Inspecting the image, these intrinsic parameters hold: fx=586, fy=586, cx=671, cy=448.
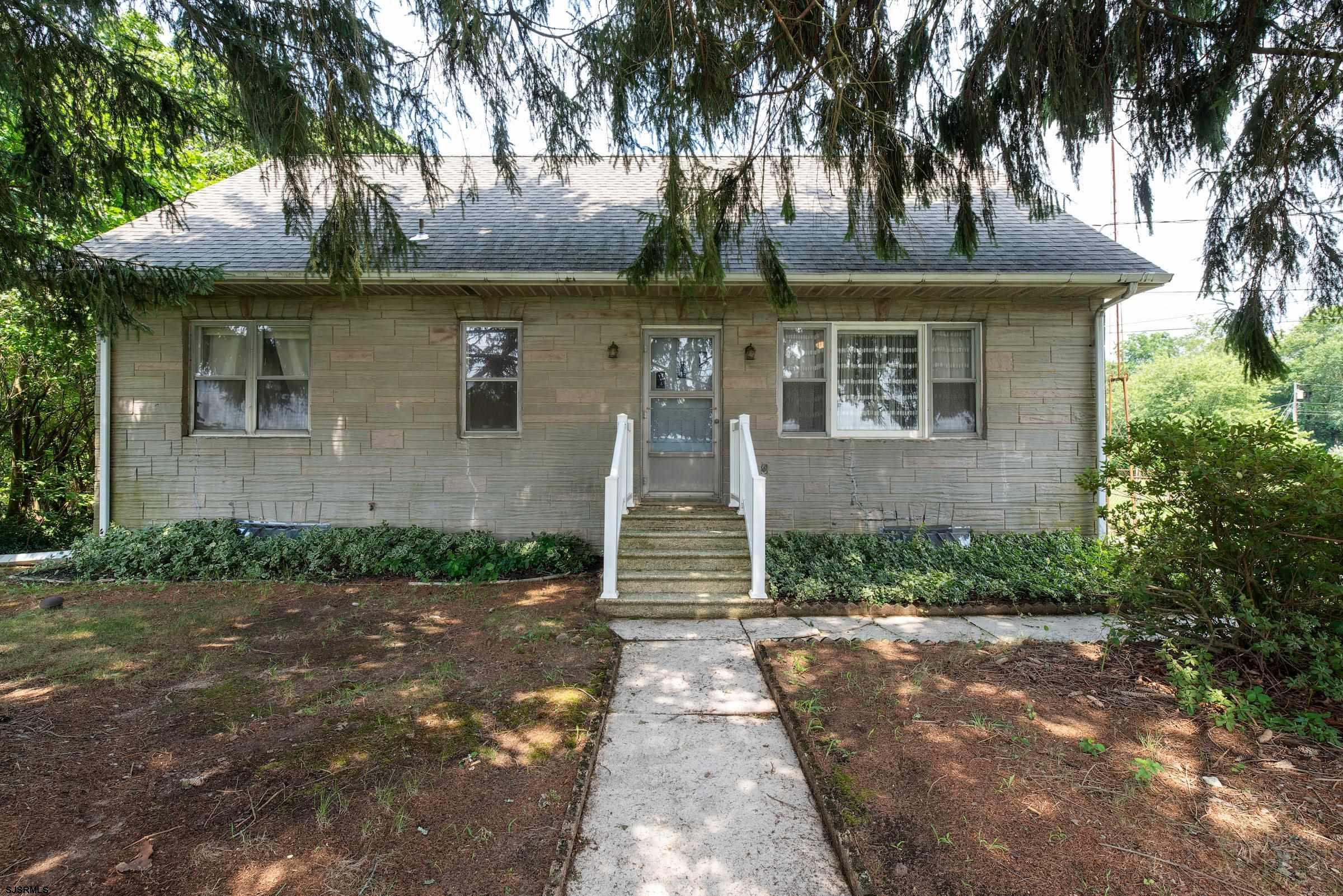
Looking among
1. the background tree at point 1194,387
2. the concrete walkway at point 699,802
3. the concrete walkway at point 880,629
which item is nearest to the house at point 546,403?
the concrete walkway at point 880,629

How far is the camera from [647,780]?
8.73 feet

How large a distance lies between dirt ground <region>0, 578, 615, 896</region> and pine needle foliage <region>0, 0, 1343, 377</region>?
8.84 feet

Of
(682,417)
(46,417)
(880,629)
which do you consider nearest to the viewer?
(880,629)

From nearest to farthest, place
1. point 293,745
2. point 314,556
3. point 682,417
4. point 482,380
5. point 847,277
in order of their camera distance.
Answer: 1. point 293,745
2. point 314,556
3. point 847,277
4. point 482,380
5. point 682,417

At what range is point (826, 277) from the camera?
6.38m

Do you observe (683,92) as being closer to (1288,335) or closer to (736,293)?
(736,293)

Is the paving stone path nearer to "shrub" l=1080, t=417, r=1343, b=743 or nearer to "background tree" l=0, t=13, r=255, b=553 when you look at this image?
"shrub" l=1080, t=417, r=1343, b=743

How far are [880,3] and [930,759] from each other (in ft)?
13.8

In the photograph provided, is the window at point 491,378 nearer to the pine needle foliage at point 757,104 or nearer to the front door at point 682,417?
the front door at point 682,417

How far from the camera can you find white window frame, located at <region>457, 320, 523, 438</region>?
689cm

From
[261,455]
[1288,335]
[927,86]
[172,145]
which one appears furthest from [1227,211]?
[261,455]

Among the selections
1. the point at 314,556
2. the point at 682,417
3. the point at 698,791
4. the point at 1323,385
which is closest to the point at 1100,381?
the point at 682,417

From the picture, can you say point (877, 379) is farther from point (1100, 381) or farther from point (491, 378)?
point (491, 378)

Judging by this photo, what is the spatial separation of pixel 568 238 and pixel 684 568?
4.28 metres
